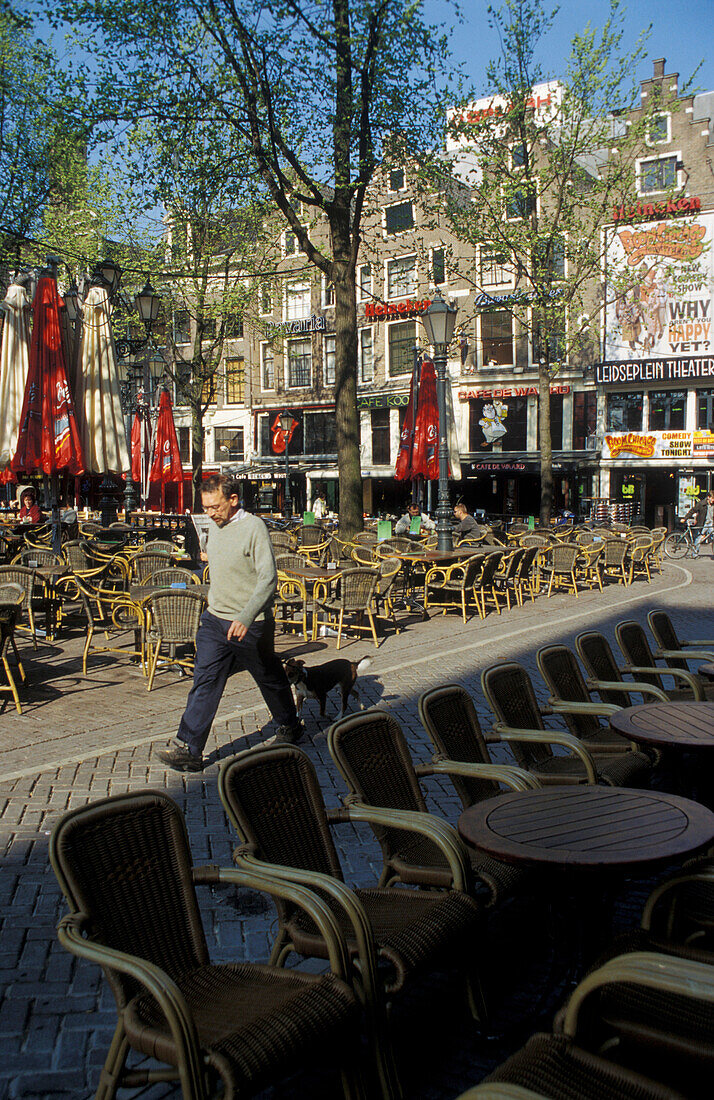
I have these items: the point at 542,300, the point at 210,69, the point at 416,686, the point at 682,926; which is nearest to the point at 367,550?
the point at 416,686

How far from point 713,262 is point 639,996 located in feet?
114

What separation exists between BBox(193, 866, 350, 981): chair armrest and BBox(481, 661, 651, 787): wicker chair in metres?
1.82

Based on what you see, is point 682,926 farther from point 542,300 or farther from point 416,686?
point 542,300

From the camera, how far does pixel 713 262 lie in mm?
32250

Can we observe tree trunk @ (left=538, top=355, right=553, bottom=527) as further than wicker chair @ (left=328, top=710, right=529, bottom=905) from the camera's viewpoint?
Yes

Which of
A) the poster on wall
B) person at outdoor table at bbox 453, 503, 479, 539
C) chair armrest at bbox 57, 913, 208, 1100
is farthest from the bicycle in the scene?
chair armrest at bbox 57, 913, 208, 1100

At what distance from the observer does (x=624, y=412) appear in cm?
3456

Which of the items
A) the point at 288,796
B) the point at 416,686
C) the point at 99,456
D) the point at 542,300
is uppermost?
the point at 542,300

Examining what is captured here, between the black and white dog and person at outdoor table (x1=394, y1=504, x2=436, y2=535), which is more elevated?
person at outdoor table (x1=394, y1=504, x2=436, y2=535)

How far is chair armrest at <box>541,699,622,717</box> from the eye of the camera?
464 cm

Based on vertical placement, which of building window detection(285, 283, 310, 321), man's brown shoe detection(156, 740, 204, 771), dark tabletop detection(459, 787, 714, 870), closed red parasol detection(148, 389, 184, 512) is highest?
building window detection(285, 283, 310, 321)

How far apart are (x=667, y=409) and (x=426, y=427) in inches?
799

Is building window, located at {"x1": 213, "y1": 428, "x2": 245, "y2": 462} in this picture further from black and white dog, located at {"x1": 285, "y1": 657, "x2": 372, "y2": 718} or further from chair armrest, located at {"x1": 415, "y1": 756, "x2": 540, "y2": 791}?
chair armrest, located at {"x1": 415, "y1": 756, "x2": 540, "y2": 791}

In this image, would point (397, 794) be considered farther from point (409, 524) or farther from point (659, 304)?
point (659, 304)
